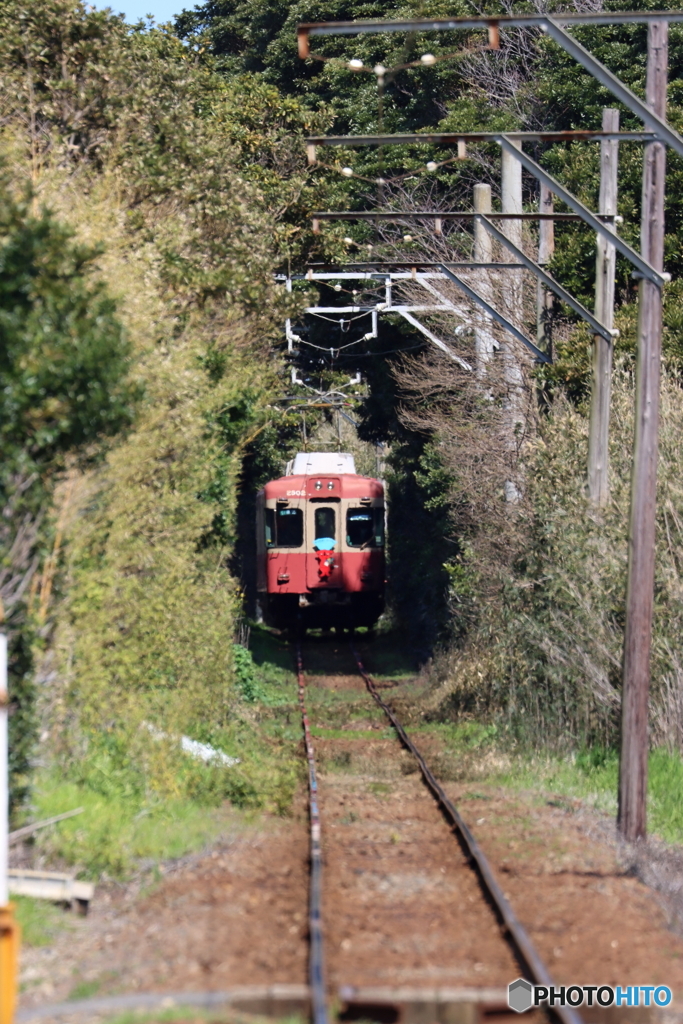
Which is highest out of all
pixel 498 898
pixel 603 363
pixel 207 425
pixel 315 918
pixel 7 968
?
pixel 603 363

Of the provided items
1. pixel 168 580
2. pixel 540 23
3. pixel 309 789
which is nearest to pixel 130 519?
pixel 168 580

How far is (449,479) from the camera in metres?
22.8

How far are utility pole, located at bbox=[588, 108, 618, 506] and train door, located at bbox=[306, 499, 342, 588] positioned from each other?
40.2ft

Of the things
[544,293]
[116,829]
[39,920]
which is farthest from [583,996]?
[544,293]

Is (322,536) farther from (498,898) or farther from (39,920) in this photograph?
(39,920)

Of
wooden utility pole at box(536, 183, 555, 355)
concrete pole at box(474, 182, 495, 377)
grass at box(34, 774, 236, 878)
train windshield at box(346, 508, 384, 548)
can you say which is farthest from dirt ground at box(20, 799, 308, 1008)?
train windshield at box(346, 508, 384, 548)

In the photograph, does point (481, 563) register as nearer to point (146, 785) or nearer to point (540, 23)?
point (146, 785)

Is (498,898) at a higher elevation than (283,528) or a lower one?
lower

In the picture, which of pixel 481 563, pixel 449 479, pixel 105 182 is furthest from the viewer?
pixel 449 479

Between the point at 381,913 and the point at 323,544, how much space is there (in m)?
18.8

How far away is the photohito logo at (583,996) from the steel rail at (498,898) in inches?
2.4

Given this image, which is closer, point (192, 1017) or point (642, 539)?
point (192, 1017)

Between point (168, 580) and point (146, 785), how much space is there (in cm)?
237

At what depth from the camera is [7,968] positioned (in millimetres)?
5637
